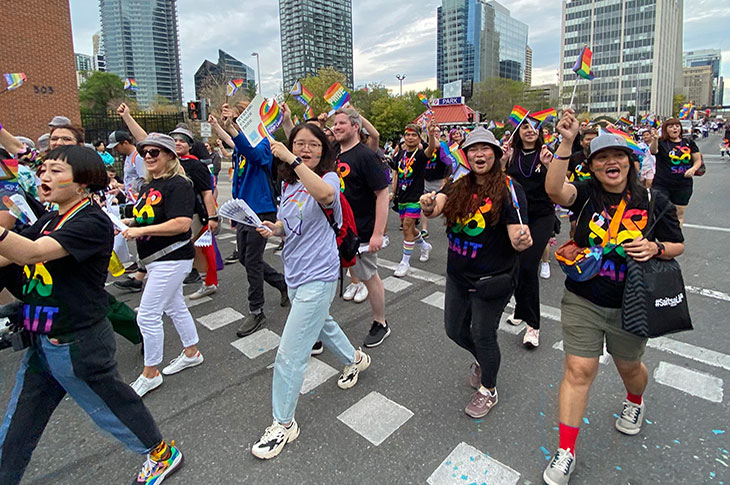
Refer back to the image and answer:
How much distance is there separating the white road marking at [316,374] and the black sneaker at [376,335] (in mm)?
486

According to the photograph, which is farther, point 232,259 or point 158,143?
point 232,259

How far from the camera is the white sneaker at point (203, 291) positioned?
5.16 meters

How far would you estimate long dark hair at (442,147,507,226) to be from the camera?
102 inches

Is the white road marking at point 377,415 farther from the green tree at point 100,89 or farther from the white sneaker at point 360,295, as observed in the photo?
the green tree at point 100,89

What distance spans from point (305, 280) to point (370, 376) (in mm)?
1204

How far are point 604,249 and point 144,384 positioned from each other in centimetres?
316

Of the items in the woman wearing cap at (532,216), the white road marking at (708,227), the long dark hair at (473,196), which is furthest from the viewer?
the white road marking at (708,227)

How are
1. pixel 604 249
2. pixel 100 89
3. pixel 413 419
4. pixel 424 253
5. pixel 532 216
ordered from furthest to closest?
1. pixel 100 89
2. pixel 424 253
3. pixel 532 216
4. pixel 413 419
5. pixel 604 249

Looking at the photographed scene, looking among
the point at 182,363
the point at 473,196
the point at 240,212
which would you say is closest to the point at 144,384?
the point at 182,363

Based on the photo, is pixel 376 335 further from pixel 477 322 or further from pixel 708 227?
pixel 708 227

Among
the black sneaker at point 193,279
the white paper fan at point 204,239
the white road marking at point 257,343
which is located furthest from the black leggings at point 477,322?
the black sneaker at point 193,279

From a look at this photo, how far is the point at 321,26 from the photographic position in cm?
7956

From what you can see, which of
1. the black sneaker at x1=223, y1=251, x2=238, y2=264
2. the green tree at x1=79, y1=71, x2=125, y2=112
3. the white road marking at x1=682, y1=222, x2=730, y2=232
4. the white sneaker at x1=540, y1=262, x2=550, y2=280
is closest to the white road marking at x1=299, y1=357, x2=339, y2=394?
the white sneaker at x1=540, y1=262, x2=550, y2=280

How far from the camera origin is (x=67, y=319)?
1.93 metres
